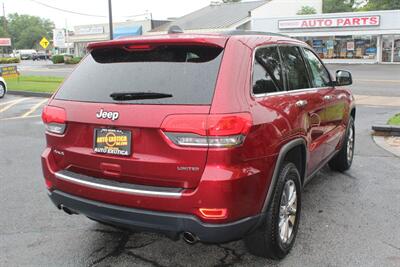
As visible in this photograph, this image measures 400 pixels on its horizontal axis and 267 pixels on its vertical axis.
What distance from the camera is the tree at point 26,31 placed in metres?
138

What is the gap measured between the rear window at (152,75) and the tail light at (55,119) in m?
0.13

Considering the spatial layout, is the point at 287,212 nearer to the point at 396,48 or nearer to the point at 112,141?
the point at 112,141

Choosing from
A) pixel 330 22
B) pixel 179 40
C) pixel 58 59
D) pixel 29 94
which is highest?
pixel 330 22

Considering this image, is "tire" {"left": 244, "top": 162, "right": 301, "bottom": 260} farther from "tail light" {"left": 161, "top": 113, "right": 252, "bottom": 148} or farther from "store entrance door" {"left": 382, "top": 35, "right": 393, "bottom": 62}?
"store entrance door" {"left": 382, "top": 35, "right": 393, "bottom": 62}

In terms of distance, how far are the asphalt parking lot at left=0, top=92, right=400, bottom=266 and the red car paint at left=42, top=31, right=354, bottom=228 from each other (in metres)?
0.69

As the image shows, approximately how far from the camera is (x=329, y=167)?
6.55m

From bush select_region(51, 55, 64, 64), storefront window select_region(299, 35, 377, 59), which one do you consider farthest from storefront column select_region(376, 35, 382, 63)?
→ bush select_region(51, 55, 64, 64)

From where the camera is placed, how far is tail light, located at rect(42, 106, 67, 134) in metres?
3.64

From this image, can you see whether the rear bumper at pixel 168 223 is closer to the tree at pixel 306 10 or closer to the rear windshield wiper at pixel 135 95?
the rear windshield wiper at pixel 135 95

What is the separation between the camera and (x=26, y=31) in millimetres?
138125

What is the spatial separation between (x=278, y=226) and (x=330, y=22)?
37.7 m

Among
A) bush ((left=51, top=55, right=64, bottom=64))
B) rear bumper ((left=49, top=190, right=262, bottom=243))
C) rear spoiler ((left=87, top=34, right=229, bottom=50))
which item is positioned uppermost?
rear spoiler ((left=87, top=34, right=229, bottom=50))

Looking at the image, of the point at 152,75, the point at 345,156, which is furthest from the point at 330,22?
the point at 152,75

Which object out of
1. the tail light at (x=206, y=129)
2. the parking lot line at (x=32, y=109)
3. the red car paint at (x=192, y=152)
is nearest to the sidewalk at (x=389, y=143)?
the red car paint at (x=192, y=152)
